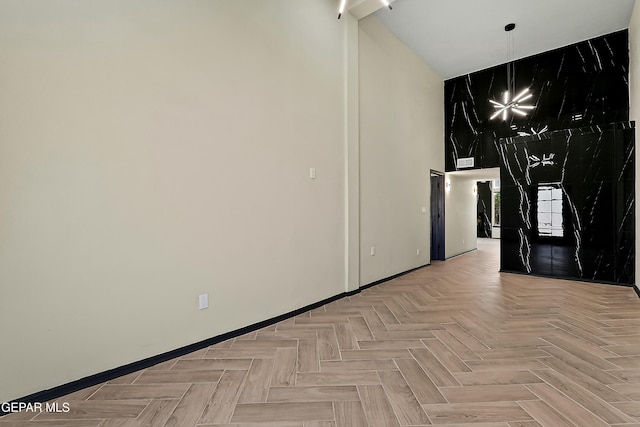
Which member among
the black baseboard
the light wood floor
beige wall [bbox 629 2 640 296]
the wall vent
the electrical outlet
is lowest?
the light wood floor

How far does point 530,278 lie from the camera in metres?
5.06

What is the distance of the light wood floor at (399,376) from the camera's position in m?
1.65

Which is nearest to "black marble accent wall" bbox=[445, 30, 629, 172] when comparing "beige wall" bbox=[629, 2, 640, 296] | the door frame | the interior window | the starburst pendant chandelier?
the starburst pendant chandelier

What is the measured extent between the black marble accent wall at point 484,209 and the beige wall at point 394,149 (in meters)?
7.18

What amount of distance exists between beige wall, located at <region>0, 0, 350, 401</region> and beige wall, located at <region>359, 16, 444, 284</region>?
1.26 metres

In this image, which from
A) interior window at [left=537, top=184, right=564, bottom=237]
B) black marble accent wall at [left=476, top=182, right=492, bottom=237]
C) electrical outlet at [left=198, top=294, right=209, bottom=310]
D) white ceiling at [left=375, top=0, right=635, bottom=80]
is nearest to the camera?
electrical outlet at [left=198, top=294, right=209, bottom=310]

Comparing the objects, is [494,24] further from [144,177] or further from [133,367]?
[133,367]

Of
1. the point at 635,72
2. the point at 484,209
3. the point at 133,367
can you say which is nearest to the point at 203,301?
the point at 133,367

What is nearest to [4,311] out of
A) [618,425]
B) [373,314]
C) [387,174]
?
[373,314]

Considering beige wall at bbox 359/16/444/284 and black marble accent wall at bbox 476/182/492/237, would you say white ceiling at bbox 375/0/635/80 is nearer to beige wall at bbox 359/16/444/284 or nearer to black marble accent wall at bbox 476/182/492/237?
beige wall at bbox 359/16/444/284

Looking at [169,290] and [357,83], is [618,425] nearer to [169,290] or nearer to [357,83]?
[169,290]

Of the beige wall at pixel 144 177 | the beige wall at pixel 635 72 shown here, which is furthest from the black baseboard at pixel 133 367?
the beige wall at pixel 635 72

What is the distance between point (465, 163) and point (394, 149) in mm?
2136

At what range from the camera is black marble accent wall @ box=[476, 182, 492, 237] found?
40.0 feet
